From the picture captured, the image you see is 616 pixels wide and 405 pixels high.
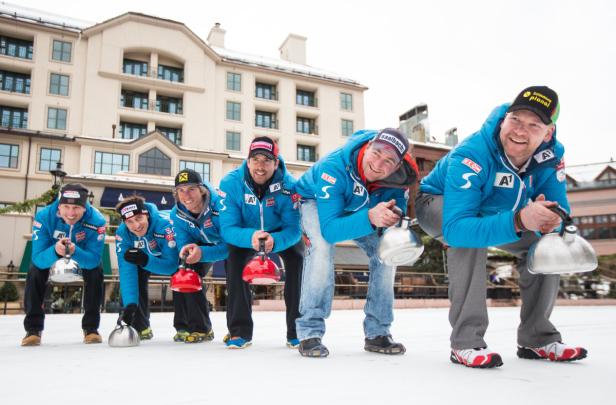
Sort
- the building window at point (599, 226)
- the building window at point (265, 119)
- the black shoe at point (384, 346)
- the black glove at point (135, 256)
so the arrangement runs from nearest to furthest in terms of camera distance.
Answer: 1. the black shoe at point (384, 346)
2. the black glove at point (135, 256)
3. the building window at point (265, 119)
4. the building window at point (599, 226)

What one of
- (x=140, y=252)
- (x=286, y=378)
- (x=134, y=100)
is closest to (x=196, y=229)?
(x=140, y=252)

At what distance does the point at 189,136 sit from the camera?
33.0 metres

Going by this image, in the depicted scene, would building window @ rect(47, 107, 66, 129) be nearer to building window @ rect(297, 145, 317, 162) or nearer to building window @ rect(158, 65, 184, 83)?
building window @ rect(158, 65, 184, 83)

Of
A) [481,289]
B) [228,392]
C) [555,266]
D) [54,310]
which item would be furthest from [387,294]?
[54,310]

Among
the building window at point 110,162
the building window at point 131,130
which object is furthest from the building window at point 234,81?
the building window at point 110,162

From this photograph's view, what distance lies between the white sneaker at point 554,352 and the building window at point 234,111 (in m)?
33.2

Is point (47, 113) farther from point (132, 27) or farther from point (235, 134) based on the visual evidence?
point (235, 134)

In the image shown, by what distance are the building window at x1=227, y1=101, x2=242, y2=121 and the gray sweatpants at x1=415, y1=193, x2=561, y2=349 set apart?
32.7m

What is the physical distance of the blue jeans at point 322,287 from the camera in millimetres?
3285

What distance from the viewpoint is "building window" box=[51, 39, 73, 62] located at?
30922mm

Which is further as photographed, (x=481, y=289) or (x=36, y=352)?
(x=36, y=352)

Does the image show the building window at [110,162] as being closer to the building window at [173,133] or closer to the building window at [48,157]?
the building window at [48,157]

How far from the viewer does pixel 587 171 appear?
4944cm

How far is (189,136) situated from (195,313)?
97.9 feet
